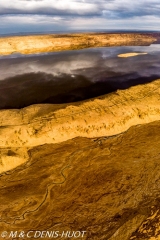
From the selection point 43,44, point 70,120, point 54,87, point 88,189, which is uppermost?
point 43,44

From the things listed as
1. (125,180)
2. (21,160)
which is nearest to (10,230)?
(21,160)

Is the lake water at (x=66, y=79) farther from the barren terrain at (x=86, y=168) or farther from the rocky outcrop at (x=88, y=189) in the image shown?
the rocky outcrop at (x=88, y=189)

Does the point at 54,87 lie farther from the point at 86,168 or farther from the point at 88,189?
the point at 88,189

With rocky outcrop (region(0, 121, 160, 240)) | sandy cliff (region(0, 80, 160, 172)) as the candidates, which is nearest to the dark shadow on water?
sandy cliff (region(0, 80, 160, 172))

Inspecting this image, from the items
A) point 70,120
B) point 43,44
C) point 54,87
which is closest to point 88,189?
point 70,120

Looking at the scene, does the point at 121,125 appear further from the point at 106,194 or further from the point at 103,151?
the point at 106,194

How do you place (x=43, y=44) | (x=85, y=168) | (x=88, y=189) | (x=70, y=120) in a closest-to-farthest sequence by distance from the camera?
(x=88, y=189) < (x=85, y=168) < (x=70, y=120) < (x=43, y=44)

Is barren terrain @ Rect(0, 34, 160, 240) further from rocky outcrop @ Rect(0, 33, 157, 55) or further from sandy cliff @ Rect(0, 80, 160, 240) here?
rocky outcrop @ Rect(0, 33, 157, 55)
